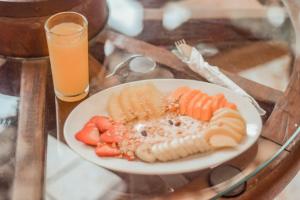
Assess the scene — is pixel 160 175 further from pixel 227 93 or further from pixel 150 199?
pixel 227 93

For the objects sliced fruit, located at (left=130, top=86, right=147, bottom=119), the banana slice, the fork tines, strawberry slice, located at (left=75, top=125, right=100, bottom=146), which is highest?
the fork tines

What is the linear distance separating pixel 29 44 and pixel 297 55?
0.70m

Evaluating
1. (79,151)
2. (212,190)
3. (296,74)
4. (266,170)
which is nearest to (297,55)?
(296,74)

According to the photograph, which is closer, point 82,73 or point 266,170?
point 266,170

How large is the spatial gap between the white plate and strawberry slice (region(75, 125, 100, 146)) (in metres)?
0.01

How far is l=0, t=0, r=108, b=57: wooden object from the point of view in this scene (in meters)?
1.36

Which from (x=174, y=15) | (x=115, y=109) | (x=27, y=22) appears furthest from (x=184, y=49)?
(x=27, y=22)

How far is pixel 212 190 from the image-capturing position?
1.10 meters

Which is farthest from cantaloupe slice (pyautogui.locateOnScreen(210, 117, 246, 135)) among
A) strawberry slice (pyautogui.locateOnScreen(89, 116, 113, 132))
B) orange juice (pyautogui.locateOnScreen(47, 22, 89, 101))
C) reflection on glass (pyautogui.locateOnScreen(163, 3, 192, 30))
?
reflection on glass (pyautogui.locateOnScreen(163, 3, 192, 30))

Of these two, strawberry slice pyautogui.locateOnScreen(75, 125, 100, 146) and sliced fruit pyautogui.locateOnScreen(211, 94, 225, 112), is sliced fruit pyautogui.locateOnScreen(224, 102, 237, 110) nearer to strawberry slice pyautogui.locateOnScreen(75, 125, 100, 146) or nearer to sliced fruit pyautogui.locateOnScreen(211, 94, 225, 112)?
sliced fruit pyautogui.locateOnScreen(211, 94, 225, 112)

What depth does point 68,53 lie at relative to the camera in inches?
49.1

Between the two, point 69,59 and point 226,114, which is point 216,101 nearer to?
point 226,114

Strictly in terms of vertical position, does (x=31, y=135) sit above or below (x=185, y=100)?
below

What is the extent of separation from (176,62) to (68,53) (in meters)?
0.30
